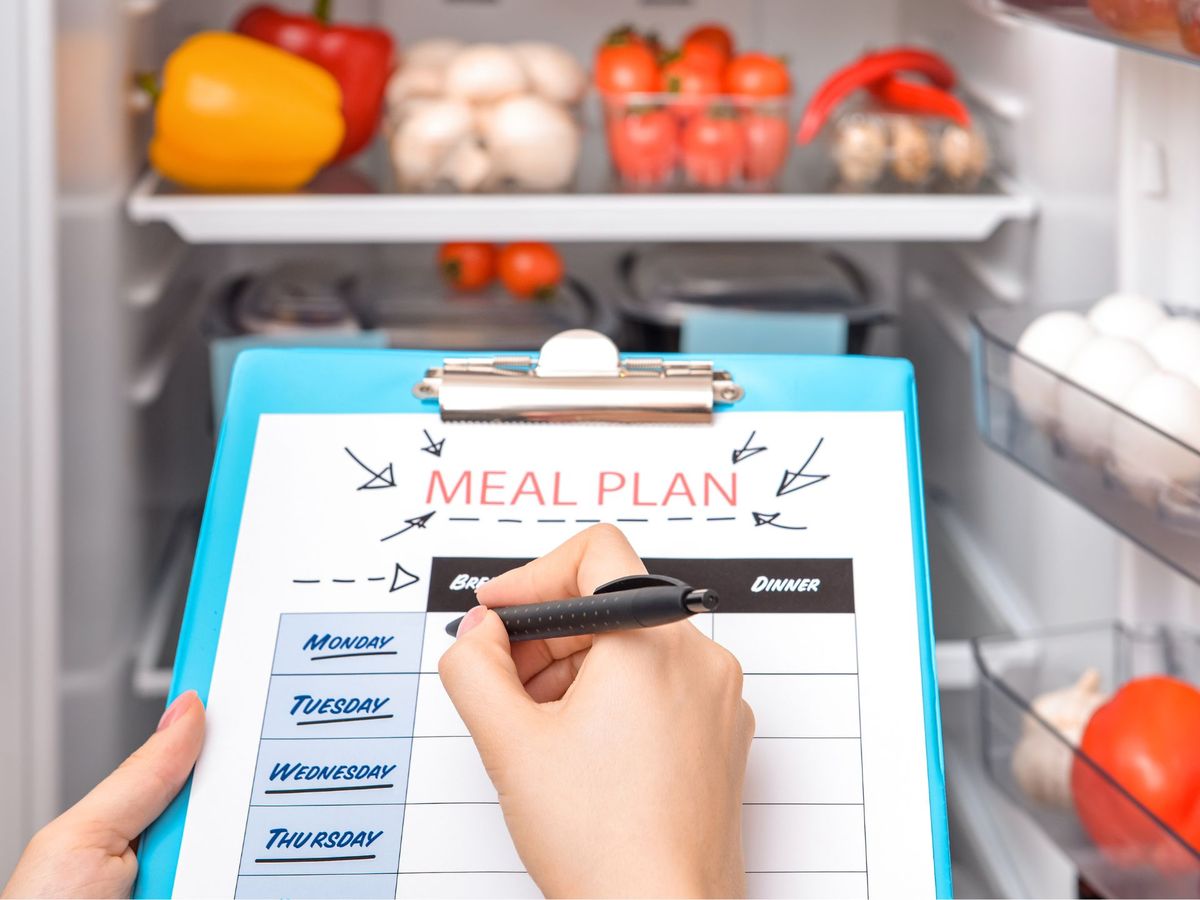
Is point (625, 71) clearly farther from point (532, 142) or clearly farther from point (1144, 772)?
point (1144, 772)

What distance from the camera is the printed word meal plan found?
2.00 ft

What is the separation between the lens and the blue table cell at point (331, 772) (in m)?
0.62

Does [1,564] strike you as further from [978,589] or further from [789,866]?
[978,589]

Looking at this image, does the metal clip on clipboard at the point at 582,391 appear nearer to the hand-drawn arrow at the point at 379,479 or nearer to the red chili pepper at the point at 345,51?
the hand-drawn arrow at the point at 379,479

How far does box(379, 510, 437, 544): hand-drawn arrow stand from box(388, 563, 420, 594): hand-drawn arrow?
0.06ft

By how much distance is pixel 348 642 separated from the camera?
2.15 feet

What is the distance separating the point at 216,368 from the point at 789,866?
0.91m

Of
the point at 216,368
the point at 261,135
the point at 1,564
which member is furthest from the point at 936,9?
the point at 1,564

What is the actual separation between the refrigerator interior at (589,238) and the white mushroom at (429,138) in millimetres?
55

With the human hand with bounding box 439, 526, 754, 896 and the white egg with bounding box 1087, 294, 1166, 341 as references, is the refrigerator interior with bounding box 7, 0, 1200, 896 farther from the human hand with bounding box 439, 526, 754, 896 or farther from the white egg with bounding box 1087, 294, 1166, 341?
the human hand with bounding box 439, 526, 754, 896

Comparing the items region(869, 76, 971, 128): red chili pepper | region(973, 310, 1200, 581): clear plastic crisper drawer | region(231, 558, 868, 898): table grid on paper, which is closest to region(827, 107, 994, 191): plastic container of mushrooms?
region(869, 76, 971, 128): red chili pepper

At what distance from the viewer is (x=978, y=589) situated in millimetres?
1508

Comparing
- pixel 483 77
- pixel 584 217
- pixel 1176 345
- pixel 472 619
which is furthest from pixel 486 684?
pixel 483 77

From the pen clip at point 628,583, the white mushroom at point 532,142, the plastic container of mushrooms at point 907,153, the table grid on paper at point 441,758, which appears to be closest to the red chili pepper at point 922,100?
the plastic container of mushrooms at point 907,153
